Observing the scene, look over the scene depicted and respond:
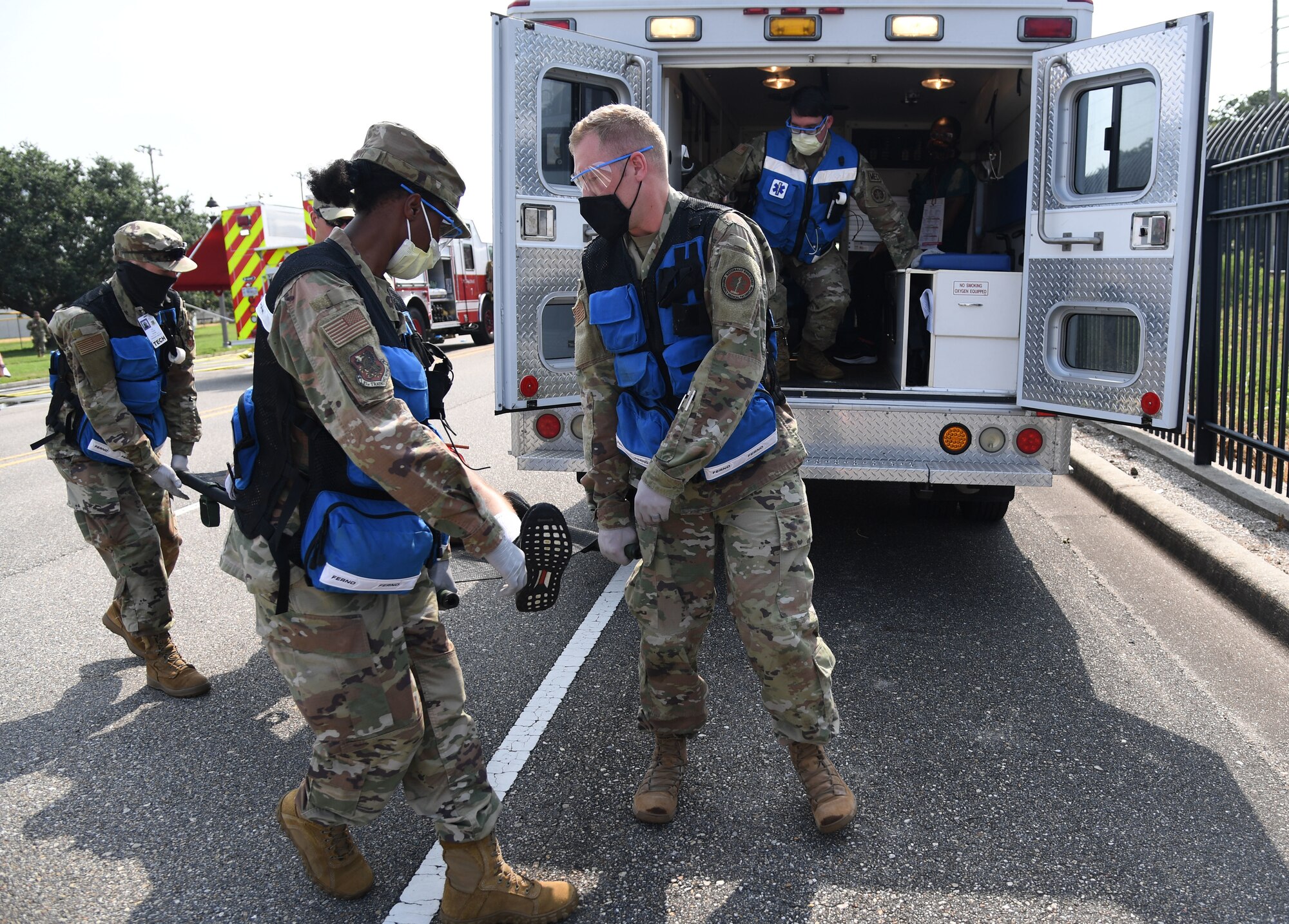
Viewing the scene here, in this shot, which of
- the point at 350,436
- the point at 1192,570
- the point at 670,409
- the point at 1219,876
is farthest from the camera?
the point at 1192,570

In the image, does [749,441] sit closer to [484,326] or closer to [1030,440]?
[1030,440]

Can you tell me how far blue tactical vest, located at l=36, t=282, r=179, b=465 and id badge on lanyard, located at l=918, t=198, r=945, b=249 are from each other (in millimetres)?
5006

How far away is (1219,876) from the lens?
8.82 feet

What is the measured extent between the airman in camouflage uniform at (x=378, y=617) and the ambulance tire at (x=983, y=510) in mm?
4084

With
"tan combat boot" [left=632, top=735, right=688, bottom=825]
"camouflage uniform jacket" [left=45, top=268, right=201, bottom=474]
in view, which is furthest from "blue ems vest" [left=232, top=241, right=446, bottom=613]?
"camouflage uniform jacket" [left=45, top=268, right=201, bottom=474]

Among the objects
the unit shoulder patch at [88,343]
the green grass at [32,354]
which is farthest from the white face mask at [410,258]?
the green grass at [32,354]

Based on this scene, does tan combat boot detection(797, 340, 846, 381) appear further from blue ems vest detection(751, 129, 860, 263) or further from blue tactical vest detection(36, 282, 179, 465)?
blue tactical vest detection(36, 282, 179, 465)

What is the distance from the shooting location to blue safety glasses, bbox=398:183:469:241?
243 centimetres

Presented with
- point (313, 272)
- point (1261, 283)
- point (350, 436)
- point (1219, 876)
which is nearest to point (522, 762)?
point (350, 436)

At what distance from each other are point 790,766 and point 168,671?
2509mm

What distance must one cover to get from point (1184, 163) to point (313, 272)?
3.46m

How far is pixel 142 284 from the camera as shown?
4090 millimetres

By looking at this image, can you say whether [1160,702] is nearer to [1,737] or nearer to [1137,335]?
[1137,335]

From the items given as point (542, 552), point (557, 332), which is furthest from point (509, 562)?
point (557, 332)
